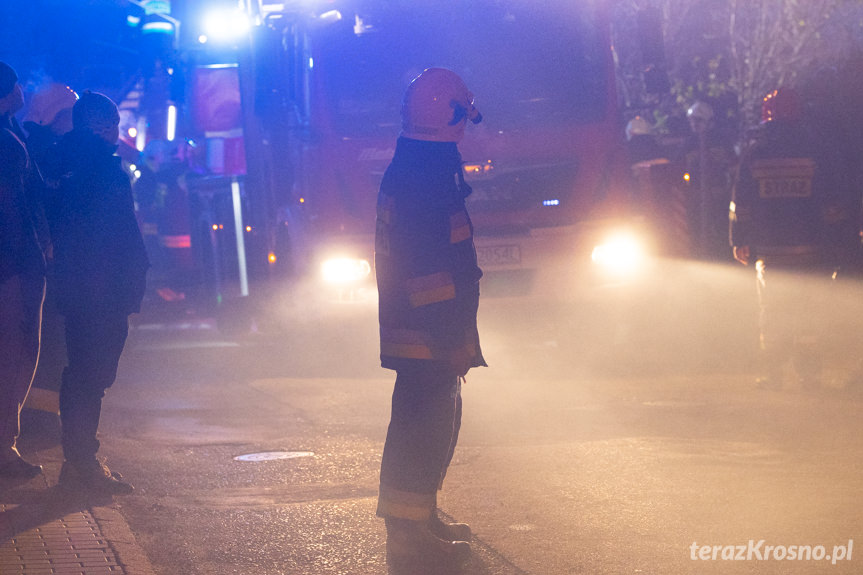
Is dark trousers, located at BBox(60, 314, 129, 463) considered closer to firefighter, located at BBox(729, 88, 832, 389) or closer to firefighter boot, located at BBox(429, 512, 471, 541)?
firefighter boot, located at BBox(429, 512, 471, 541)

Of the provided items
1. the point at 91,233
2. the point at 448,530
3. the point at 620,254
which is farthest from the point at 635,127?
the point at 448,530

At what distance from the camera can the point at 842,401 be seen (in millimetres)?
8484

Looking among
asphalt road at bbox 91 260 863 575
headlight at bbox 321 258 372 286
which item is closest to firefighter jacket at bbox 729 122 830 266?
asphalt road at bbox 91 260 863 575

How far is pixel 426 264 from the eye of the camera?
15.8ft

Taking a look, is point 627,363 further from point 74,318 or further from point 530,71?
point 74,318

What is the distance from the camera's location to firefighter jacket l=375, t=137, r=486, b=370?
4.79 meters

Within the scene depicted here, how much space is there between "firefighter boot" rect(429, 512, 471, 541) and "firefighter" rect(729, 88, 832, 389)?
4.89 metres

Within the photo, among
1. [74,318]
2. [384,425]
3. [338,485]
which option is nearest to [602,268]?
[384,425]

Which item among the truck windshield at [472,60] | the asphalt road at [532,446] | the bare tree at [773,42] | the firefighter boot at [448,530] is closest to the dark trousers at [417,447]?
the firefighter boot at [448,530]

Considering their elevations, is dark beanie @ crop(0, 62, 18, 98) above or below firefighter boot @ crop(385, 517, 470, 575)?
above

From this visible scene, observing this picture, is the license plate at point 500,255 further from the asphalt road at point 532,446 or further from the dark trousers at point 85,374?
the dark trousers at point 85,374

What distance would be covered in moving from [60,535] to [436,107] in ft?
7.83

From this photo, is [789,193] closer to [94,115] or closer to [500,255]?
[500,255]

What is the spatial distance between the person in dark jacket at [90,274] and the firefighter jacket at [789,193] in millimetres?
5095
